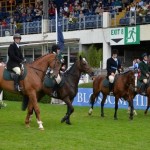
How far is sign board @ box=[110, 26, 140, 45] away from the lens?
33.4 m

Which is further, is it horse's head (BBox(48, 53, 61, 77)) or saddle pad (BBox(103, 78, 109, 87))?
saddle pad (BBox(103, 78, 109, 87))

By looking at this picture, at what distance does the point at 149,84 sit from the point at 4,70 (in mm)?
7521

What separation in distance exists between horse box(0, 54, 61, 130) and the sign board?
744 inches

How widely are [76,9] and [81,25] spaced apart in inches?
113

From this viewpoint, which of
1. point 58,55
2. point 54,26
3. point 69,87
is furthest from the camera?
point 54,26

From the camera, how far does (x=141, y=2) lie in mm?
35031

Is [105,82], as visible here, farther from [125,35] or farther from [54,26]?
[54,26]

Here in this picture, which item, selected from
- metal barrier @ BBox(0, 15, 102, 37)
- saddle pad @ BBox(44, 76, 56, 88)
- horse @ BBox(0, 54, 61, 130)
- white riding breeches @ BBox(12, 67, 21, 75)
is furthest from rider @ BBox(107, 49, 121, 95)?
metal barrier @ BBox(0, 15, 102, 37)

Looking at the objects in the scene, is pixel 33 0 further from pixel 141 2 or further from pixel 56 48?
pixel 56 48

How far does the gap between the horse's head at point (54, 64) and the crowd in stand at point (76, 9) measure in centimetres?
1849

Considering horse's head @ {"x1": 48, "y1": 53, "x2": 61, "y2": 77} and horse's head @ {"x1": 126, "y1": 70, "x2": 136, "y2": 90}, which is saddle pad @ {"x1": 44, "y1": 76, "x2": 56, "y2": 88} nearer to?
horse's head @ {"x1": 48, "y1": 53, "x2": 61, "y2": 77}

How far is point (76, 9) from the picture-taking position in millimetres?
40688

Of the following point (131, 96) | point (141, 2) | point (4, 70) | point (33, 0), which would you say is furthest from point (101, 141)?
point (33, 0)

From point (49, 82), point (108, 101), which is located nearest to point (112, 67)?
point (49, 82)
